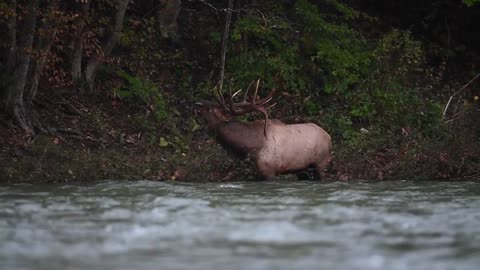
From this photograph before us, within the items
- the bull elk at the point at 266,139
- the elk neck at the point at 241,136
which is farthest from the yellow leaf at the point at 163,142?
the elk neck at the point at 241,136

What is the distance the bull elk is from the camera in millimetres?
14484

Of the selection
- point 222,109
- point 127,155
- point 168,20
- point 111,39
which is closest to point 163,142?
point 127,155

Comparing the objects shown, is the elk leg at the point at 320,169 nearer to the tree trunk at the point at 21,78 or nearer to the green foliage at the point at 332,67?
the green foliage at the point at 332,67

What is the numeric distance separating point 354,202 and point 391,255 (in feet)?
12.0

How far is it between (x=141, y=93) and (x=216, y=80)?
185 cm

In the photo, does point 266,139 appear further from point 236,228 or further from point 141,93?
point 236,228

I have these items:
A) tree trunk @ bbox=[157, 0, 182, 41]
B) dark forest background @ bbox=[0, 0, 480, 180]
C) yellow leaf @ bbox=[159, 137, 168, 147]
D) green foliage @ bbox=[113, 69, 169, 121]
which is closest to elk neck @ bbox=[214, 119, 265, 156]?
dark forest background @ bbox=[0, 0, 480, 180]

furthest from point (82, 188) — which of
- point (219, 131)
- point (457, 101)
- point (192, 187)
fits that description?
point (457, 101)

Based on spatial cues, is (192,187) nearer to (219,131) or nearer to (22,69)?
(219,131)

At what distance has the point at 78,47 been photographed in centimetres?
1678

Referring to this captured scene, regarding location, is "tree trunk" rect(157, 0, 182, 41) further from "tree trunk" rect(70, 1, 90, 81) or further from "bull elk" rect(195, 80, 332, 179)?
"bull elk" rect(195, 80, 332, 179)

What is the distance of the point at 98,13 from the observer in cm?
1770

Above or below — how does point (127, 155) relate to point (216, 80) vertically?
below

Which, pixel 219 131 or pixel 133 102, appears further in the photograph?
pixel 133 102
